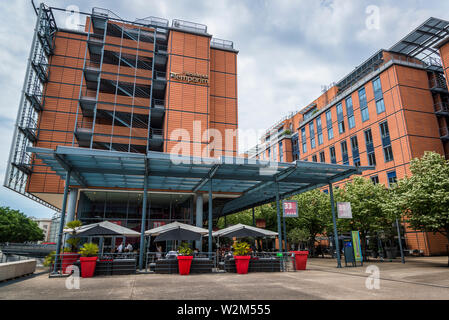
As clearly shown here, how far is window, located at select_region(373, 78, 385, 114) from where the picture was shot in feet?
122

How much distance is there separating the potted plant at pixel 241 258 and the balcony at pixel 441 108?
113ft

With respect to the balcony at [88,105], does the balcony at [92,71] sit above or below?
above

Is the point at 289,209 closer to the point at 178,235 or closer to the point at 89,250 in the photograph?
the point at 178,235

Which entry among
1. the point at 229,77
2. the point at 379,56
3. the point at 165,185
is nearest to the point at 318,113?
the point at 379,56

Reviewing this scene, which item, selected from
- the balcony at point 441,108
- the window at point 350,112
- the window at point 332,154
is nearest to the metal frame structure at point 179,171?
the window at point 350,112

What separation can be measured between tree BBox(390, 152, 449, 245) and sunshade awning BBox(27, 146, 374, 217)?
12.5ft

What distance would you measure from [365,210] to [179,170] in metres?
15.5

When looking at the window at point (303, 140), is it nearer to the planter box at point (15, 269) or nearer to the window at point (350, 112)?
the window at point (350, 112)

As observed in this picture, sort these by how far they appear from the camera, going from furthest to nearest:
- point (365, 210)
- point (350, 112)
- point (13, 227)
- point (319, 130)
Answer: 1. point (13, 227)
2. point (319, 130)
3. point (350, 112)
4. point (365, 210)

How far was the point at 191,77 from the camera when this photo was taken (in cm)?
3014

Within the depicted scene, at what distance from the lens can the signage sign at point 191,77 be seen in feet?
97.2

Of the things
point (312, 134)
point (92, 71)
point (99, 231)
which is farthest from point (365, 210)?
point (312, 134)

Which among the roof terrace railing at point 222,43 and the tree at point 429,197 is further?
the roof terrace railing at point 222,43
